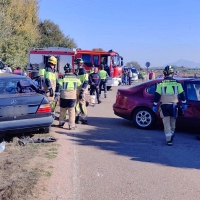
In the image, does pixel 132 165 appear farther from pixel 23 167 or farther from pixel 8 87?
pixel 8 87

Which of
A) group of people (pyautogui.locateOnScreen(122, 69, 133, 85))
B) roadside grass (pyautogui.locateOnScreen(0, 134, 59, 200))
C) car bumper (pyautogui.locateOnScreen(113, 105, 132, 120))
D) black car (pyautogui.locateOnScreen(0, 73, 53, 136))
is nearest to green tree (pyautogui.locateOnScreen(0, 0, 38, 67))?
group of people (pyautogui.locateOnScreen(122, 69, 133, 85))

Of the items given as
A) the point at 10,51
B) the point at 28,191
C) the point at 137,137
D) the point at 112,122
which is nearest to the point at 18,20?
the point at 10,51

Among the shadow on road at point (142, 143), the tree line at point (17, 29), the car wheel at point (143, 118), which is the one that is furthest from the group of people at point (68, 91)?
the tree line at point (17, 29)

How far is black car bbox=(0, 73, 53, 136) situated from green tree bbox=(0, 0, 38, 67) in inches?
917

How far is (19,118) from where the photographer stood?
7.36 meters

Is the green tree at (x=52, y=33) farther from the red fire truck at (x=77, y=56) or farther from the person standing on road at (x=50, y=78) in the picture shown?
the person standing on road at (x=50, y=78)

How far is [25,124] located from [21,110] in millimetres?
299

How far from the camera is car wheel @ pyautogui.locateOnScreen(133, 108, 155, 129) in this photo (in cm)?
958

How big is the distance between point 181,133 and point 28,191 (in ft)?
18.4

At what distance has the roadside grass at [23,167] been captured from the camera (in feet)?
14.9

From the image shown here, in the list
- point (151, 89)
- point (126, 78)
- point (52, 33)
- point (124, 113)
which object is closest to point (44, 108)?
point (124, 113)

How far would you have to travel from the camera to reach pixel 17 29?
35188 millimetres

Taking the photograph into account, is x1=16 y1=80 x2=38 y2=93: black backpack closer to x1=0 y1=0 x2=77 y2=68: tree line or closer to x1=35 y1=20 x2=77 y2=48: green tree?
x1=0 y1=0 x2=77 y2=68: tree line

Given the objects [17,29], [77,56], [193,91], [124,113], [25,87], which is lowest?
[124,113]
